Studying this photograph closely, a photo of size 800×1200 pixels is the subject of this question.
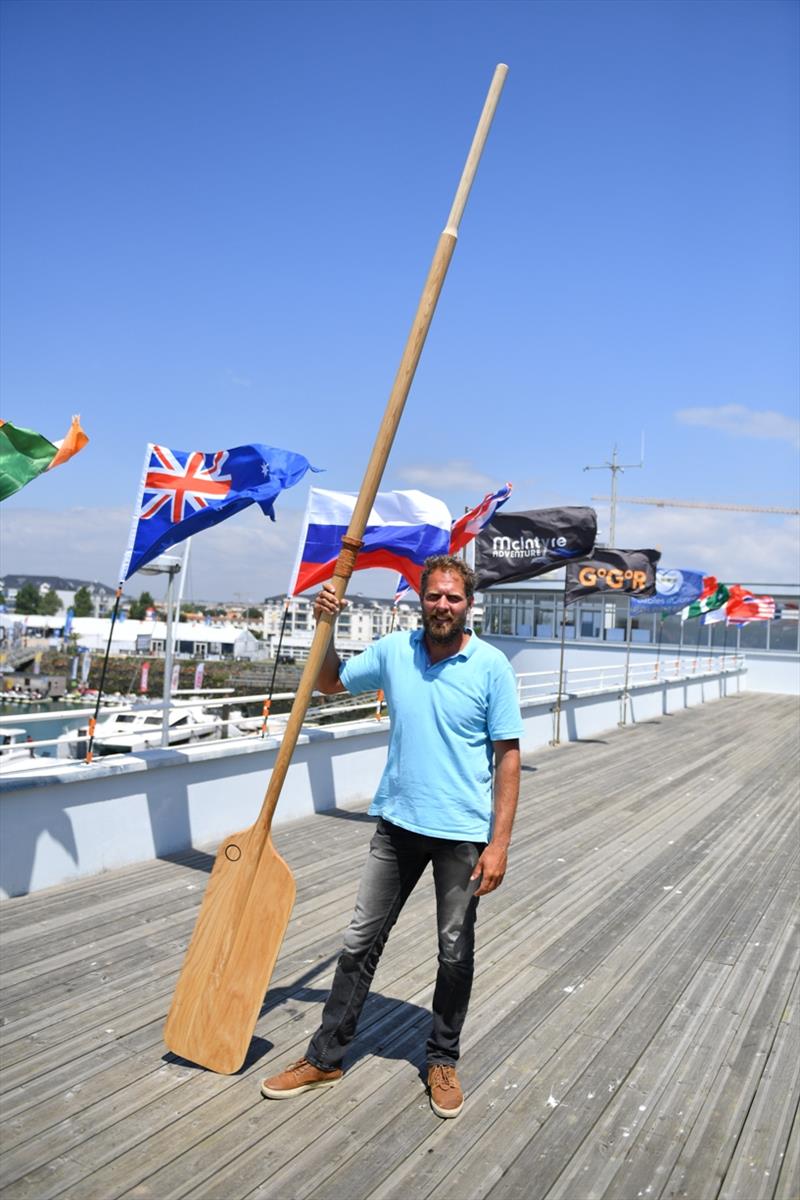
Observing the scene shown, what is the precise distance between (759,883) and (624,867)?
3.19 ft

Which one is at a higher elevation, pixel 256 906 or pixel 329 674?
pixel 329 674

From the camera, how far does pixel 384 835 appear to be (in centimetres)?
334

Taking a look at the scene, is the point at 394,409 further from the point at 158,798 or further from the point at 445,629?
the point at 158,798

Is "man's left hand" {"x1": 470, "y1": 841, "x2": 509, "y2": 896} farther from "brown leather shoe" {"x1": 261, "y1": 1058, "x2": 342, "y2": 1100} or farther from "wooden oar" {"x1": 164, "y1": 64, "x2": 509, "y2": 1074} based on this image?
"brown leather shoe" {"x1": 261, "y1": 1058, "x2": 342, "y2": 1100}

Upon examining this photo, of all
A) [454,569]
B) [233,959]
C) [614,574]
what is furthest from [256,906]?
[614,574]

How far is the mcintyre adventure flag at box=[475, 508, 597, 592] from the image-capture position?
448 inches

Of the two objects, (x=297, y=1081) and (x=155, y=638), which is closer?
(x=297, y=1081)

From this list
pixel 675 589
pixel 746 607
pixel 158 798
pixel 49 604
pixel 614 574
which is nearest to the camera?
pixel 158 798

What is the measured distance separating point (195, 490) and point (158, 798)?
2244mm

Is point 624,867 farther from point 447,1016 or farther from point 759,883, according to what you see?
point 447,1016

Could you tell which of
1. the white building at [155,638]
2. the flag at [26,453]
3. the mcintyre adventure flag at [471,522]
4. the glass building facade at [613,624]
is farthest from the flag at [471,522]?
the white building at [155,638]

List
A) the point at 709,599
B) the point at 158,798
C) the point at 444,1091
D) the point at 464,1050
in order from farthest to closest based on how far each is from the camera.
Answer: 1. the point at 709,599
2. the point at 158,798
3. the point at 464,1050
4. the point at 444,1091

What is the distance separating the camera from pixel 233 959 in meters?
3.48

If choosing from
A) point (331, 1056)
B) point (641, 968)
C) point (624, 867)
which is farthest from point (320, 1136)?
point (624, 867)
